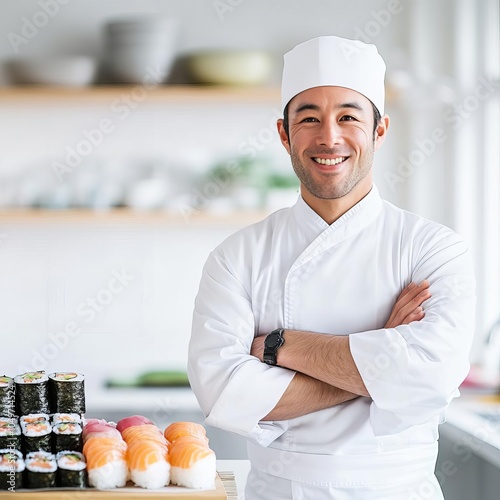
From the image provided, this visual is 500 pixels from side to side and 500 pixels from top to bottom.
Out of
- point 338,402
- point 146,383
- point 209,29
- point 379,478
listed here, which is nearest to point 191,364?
point 338,402

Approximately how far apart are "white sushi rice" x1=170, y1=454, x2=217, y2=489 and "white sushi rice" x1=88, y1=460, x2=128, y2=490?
0.08 m

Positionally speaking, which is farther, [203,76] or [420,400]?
[203,76]

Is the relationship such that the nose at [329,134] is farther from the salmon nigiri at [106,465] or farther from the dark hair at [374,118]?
the salmon nigiri at [106,465]

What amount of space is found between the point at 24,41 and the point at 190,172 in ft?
3.42

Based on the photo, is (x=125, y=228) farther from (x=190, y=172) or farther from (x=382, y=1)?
(x=382, y=1)

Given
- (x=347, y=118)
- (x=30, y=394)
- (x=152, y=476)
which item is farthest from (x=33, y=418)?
(x=347, y=118)

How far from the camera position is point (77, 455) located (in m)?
1.42

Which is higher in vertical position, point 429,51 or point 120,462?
point 429,51

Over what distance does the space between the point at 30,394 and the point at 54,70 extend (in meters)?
2.59

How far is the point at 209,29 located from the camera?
13.5 ft

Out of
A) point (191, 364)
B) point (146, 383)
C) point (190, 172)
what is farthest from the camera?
point (190, 172)

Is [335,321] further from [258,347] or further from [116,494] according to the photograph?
[116,494]

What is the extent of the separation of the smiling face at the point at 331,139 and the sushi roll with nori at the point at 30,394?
0.67 meters

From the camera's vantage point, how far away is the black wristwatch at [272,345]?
1.68 meters
